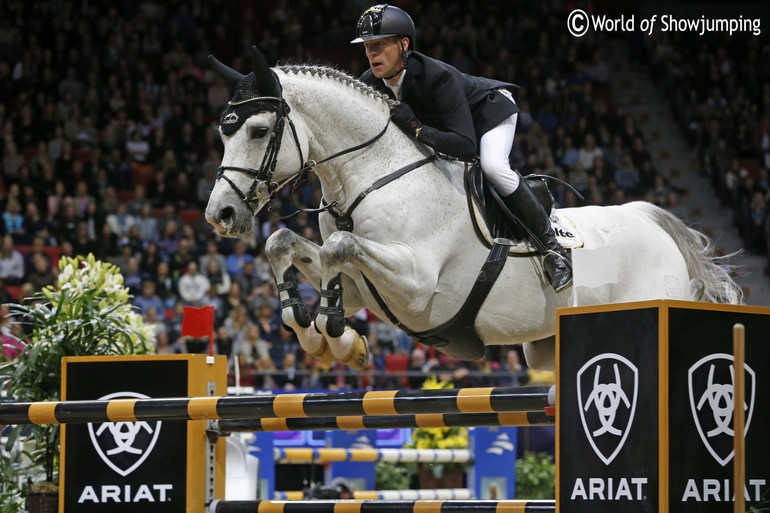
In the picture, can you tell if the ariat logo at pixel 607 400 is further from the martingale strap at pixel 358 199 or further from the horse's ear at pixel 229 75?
the horse's ear at pixel 229 75

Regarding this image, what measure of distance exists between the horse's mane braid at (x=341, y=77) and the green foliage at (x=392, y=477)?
5324mm

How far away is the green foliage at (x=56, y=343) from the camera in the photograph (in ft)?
16.8

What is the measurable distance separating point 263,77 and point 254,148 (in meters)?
0.28

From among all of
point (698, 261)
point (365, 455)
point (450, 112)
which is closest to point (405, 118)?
point (450, 112)

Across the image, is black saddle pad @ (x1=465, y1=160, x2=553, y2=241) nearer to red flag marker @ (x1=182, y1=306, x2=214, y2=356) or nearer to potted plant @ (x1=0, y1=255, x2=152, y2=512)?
red flag marker @ (x1=182, y1=306, x2=214, y2=356)

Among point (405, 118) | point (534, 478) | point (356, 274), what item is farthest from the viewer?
point (534, 478)

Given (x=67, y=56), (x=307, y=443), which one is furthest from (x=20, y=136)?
(x=307, y=443)

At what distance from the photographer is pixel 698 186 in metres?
16.9

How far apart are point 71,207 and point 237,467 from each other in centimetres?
715

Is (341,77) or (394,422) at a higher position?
(341,77)

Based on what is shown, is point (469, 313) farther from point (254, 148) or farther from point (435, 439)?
point (435, 439)

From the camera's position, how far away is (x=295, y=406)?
3.52 meters

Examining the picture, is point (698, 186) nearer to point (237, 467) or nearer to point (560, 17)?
point (560, 17)

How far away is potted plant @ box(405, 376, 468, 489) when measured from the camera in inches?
336
